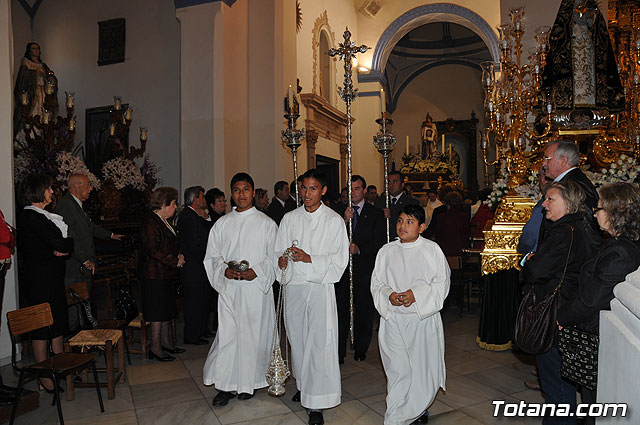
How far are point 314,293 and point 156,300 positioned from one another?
203 centimetres

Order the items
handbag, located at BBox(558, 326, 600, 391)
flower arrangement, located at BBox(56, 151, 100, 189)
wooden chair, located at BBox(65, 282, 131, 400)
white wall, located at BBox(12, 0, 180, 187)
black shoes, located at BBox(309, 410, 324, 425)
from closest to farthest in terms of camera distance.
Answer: handbag, located at BBox(558, 326, 600, 391) < black shoes, located at BBox(309, 410, 324, 425) < wooden chair, located at BBox(65, 282, 131, 400) < flower arrangement, located at BBox(56, 151, 100, 189) < white wall, located at BBox(12, 0, 180, 187)

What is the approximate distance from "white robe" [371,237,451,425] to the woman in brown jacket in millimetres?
2421

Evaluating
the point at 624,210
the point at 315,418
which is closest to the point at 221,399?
the point at 315,418

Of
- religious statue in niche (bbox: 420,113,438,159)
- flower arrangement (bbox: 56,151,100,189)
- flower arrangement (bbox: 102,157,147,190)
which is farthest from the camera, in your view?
religious statue in niche (bbox: 420,113,438,159)

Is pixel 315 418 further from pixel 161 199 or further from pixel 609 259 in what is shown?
pixel 161 199

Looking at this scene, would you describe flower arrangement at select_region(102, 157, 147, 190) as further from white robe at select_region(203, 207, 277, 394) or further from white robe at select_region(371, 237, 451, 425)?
white robe at select_region(371, 237, 451, 425)

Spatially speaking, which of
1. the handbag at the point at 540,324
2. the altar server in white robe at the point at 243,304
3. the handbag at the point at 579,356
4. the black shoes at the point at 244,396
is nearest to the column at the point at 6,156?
the altar server in white robe at the point at 243,304

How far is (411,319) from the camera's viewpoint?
338cm

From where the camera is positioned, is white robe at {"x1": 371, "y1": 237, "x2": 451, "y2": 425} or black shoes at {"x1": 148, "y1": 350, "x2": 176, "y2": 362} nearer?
white robe at {"x1": 371, "y1": 237, "x2": 451, "y2": 425}

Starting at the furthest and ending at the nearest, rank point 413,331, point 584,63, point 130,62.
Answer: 1. point 130,62
2. point 584,63
3. point 413,331

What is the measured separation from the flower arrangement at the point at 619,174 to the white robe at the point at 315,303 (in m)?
2.90

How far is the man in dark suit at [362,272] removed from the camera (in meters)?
5.03

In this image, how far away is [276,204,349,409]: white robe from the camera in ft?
11.8

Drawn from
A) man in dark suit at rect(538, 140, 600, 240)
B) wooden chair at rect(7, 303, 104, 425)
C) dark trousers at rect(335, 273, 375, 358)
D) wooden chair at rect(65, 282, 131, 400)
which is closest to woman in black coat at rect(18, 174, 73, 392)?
wooden chair at rect(65, 282, 131, 400)
